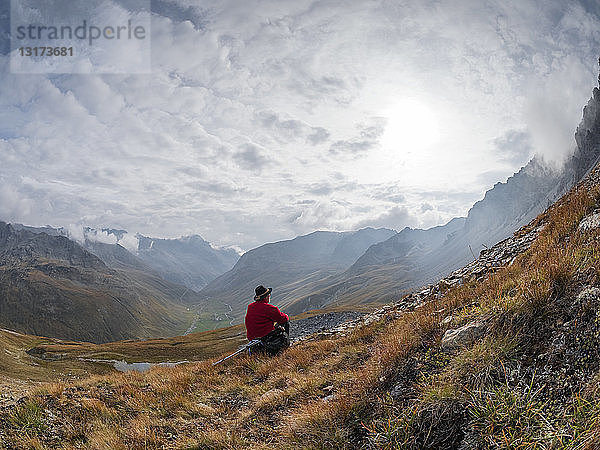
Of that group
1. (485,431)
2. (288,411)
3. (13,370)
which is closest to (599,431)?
(485,431)

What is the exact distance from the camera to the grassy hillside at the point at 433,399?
12.1ft

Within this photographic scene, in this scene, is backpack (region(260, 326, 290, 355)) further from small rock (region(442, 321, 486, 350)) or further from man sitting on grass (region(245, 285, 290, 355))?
small rock (region(442, 321, 486, 350))

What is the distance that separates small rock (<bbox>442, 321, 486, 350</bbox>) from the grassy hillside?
0.11 feet

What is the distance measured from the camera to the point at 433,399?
4.27 m

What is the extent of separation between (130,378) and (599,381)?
12596 millimetres

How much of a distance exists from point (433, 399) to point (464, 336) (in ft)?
4.57

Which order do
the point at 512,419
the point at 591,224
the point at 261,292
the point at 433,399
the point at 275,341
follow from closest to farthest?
the point at 512,419
the point at 433,399
the point at 591,224
the point at 275,341
the point at 261,292

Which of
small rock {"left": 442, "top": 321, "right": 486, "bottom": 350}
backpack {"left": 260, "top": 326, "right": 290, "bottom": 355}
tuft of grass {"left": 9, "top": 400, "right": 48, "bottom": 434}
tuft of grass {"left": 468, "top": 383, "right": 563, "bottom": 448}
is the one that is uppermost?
small rock {"left": 442, "top": 321, "right": 486, "bottom": 350}

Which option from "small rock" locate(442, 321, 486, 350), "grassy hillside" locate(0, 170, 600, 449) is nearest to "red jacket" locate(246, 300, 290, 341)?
"grassy hillside" locate(0, 170, 600, 449)

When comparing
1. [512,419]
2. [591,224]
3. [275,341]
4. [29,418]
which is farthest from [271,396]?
[591,224]

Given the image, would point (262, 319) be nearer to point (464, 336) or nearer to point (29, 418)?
point (29, 418)

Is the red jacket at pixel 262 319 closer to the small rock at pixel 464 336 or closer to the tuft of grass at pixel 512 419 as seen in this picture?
the small rock at pixel 464 336

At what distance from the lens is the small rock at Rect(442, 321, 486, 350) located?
5082mm

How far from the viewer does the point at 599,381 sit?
343cm
